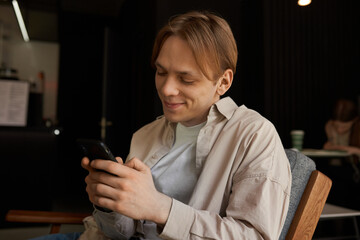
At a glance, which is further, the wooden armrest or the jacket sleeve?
the wooden armrest

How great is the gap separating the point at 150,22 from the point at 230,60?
336 centimetres

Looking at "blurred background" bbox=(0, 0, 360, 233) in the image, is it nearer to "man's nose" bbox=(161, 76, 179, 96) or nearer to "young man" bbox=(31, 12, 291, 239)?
"young man" bbox=(31, 12, 291, 239)

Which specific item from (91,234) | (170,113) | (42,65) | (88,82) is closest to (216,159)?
(170,113)

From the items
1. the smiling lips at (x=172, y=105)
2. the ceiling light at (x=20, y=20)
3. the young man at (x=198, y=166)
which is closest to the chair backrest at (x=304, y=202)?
the young man at (x=198, y=166)

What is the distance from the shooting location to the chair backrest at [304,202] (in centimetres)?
91

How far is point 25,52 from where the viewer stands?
715 cm

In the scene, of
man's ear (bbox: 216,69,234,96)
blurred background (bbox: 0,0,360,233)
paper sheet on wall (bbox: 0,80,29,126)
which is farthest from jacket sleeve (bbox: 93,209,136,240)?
paper sheet on wall (bbox: 0,80,29,126)

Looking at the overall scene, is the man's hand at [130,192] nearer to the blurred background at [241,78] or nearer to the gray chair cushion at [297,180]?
the gray chair cushion at [297,180]

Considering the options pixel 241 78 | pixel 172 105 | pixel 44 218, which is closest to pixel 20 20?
pixel 241 78

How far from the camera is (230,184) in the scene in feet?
2.86

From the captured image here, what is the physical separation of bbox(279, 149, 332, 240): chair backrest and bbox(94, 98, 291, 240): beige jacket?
0.13 m

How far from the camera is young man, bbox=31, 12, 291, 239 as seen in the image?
70 cm

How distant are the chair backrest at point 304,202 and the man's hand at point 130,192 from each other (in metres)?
0.42

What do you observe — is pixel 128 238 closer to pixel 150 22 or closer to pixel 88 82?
pixel 150 22
